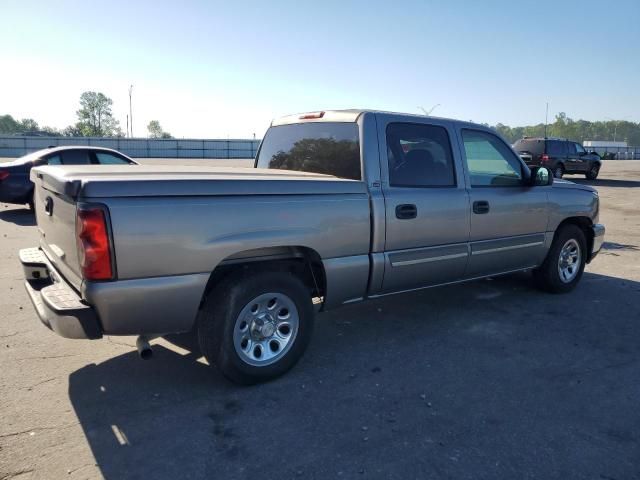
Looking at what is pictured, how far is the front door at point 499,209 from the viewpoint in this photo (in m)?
4.90

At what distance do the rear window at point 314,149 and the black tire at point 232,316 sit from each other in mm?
1141

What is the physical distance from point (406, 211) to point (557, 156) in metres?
20.4

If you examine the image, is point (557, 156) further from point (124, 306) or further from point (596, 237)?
point (124, 306)

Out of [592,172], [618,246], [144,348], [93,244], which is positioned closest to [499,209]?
[144,348]

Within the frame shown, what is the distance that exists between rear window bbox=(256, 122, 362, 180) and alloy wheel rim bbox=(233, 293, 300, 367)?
122 centimetres

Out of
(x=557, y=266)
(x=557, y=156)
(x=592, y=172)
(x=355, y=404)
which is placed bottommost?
(x=355, y=404)

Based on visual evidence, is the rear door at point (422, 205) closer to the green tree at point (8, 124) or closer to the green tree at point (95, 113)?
the green tree at point (95, 113)

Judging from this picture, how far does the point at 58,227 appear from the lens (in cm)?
340

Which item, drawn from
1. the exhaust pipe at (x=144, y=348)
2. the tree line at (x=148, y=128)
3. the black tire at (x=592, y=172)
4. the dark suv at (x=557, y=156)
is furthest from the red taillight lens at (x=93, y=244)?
the tree line at (x=148, y=128)

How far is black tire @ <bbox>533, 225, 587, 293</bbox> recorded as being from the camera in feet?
19.1

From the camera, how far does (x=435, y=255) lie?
4.54m

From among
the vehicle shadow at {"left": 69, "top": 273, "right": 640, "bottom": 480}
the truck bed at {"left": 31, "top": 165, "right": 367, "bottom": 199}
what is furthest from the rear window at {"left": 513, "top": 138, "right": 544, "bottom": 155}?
the truck bed at {"left": 31, "top": 165, "right": 367, "bottom": 199}

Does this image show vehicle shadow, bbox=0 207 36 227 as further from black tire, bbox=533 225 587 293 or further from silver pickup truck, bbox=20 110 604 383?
black tire, bbox=533 225 587 293

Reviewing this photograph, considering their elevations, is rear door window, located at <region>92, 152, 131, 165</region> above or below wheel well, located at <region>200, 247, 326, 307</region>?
above
